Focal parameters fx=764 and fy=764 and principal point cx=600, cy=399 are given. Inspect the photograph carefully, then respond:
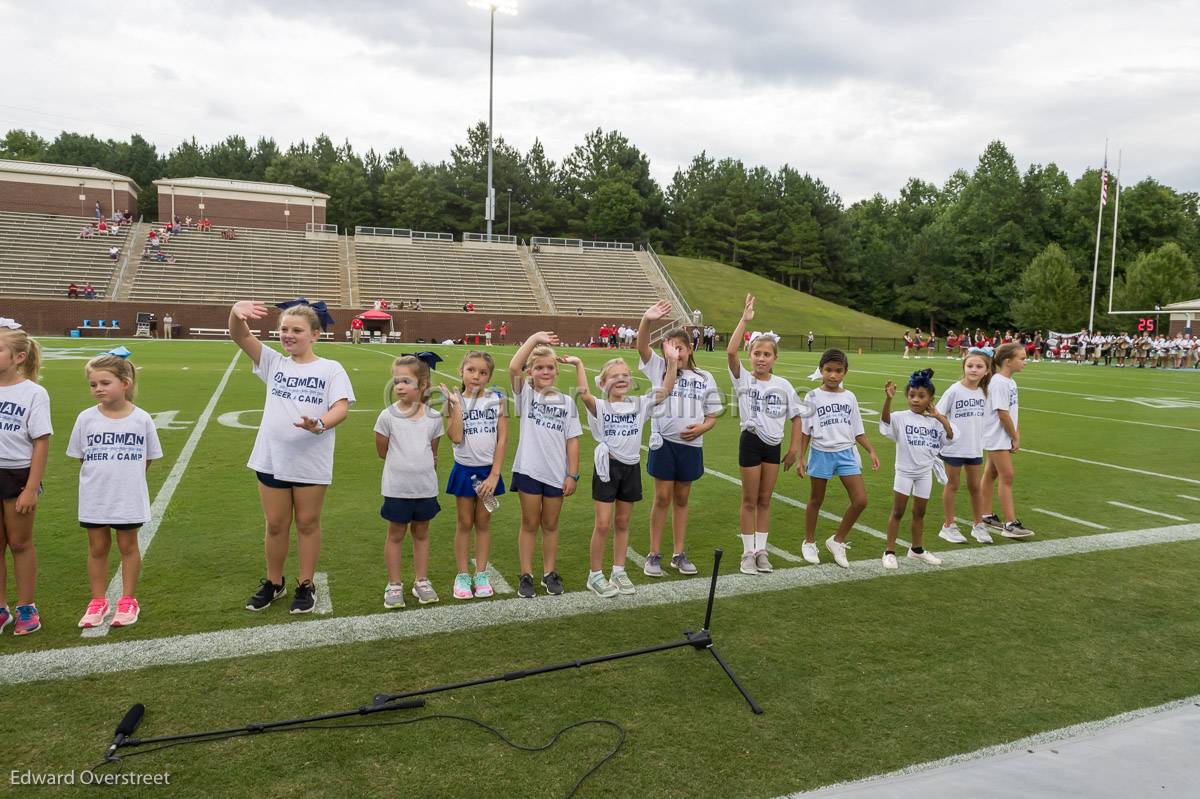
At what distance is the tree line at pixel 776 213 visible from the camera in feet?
230

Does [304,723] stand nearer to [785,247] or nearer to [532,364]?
[532,364]

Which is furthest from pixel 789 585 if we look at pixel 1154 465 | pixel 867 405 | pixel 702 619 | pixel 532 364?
pixel 867 405

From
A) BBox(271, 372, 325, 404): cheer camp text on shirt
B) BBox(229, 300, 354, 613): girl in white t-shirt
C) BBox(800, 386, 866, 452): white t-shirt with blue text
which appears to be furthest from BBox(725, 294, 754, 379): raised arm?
BBox(271, 372, 325, 404): cheer camp text on shirt

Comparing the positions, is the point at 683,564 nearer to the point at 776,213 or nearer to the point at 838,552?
the point at 838,552

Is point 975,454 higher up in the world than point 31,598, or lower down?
higher up

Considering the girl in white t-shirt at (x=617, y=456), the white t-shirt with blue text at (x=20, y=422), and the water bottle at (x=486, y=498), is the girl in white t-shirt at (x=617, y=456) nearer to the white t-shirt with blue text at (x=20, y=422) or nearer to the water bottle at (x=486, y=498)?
the water bottle at (x=486, y=498)

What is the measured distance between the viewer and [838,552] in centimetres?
554

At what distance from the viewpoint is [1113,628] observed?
4.38 metres

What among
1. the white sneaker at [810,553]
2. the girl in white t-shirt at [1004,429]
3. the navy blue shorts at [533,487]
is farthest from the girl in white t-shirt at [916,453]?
the navy blue shorts at [533,487]

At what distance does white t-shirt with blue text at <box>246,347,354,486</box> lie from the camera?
426cm

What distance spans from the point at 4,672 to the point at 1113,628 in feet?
19.0

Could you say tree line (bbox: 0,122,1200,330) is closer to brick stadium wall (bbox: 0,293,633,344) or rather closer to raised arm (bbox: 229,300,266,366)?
brick stadium wall (bbox: 0,293,633,344)

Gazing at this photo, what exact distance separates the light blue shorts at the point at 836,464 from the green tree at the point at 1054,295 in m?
60.8

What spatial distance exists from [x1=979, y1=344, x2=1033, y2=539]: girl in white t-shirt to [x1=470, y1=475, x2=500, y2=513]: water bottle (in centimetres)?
424
